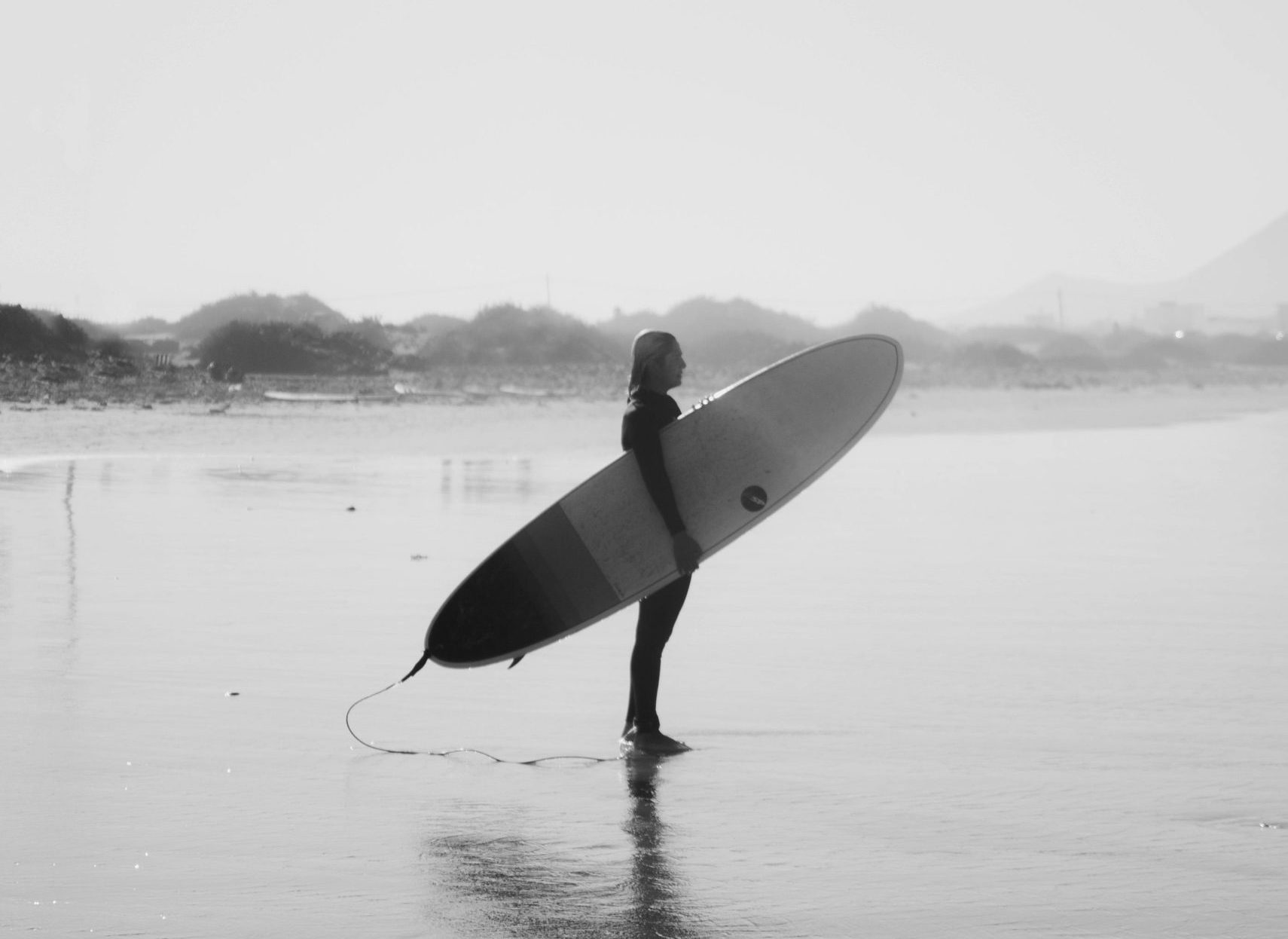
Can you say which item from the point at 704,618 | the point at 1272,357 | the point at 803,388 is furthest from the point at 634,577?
the point at 1272,357

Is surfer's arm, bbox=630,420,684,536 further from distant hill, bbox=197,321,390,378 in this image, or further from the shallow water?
distant hill, bbox=197,321,390,378

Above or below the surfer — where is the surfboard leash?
below

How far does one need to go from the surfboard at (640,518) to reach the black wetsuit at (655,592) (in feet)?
0.24

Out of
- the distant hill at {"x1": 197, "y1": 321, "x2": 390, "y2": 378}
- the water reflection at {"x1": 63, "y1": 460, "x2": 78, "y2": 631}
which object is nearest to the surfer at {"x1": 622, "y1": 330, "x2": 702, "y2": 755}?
the water reflection at {"x1": 63, "y1": 460, "x2": 78, "y2": 631}

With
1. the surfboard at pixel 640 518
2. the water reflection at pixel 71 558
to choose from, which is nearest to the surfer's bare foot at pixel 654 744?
the surfboard at pixel 640 518

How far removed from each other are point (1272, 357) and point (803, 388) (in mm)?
92797

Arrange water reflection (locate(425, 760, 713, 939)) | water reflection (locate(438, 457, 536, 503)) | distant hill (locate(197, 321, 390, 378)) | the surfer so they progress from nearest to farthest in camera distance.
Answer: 1. water reflection (locate(425, 760, 713, 939))
2. the surfer
3. water reflection (locate(438, 457, 536, 503))
4. distant hill (locate(197, 321, 390, 378))

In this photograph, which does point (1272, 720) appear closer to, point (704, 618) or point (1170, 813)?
point (1170, 813)

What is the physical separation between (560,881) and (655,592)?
5.27 ft

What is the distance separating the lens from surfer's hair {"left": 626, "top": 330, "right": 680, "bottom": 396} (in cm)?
527

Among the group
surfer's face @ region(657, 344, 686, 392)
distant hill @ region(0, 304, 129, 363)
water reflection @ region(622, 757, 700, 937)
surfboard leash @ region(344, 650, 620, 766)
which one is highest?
distant hill @ region(0, 304, 129, 363)

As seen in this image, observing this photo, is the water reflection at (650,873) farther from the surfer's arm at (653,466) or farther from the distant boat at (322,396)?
the distant boat at (322,396)

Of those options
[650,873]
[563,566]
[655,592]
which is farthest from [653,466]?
[650,873]

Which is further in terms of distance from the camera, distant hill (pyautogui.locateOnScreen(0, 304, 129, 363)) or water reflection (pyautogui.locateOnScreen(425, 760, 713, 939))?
distant hill (pyautogui.locateOnScreen(0, 304, 129, 363))
